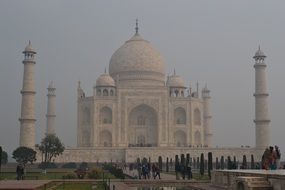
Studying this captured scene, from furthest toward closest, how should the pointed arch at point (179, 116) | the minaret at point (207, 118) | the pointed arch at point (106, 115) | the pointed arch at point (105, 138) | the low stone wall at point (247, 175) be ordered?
the minaret at point (207, 118)
the pointed arch at point (179, 116)
the pointed arch at point (106, 115)
the pointed arch at point (105, 138)
the low stone wall at point (247, 175)

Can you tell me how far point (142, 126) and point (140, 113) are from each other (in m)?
1.19

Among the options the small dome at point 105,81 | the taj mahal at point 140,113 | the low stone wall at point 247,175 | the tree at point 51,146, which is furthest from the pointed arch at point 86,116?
the low stone wall at point 247,175

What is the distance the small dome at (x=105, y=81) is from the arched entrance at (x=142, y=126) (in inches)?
124

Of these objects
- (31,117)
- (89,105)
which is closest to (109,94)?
(89,105)

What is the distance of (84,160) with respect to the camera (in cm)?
3938

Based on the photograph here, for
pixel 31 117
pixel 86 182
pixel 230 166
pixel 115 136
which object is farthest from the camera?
pixel 115 136

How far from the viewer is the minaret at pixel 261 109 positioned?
131ft

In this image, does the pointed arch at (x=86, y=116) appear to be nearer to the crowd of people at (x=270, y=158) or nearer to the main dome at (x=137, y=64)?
the main dome at (x=137, y=64)

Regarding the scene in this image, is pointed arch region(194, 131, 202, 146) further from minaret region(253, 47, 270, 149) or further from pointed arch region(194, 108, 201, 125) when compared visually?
minaret region(253, 47, 270, 149)

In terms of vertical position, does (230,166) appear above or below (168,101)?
below

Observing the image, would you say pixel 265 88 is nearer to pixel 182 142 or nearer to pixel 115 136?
pixel 182 142

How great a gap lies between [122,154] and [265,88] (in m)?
12.5

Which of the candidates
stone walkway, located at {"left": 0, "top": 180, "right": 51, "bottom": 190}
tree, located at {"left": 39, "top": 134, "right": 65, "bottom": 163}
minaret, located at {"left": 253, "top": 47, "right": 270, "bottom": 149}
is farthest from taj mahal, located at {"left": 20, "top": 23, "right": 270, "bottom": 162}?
stone walkway, located at {"left": 0, "top": 180, "right": 51, "bottom": 190}

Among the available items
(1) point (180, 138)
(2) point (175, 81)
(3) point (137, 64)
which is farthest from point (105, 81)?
(1) point (180, 138)
